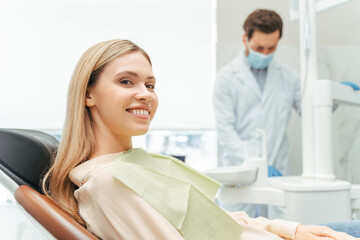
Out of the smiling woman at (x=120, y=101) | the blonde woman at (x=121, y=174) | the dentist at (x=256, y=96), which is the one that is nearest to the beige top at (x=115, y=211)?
the blonde woman at (x=121, y=174)

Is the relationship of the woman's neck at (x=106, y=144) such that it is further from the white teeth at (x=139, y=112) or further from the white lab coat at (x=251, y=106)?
the white lab coat at (x=251, y=106)

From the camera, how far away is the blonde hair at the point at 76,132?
0.81m

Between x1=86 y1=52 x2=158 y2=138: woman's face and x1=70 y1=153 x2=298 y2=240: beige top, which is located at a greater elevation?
x1=86 y1=52 x2=158 y2=138: woman's face

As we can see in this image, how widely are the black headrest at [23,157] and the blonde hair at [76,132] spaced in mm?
29

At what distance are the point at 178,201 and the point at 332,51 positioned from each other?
2.65m

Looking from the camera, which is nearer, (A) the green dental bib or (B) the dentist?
(A) the green dental bib

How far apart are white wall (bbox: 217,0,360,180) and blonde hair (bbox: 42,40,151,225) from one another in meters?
1.99

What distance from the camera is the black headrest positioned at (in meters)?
0.82

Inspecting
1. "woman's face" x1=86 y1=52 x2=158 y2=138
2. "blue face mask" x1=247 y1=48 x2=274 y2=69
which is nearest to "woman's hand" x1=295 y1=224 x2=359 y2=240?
"woman's face" x1=86 y1=52 x2=158 y2=138

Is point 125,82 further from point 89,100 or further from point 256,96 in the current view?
point 256,96

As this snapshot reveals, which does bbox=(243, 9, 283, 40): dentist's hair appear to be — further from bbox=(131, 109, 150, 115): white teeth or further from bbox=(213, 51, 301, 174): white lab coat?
bbox=(131, 109, 150, 115): white teeth

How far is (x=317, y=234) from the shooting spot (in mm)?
914

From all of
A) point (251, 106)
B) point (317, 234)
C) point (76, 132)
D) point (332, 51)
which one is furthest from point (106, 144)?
point (332, 51)

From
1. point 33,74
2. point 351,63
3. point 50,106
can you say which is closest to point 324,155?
point 351,63
